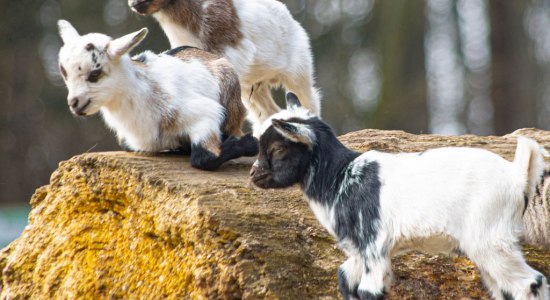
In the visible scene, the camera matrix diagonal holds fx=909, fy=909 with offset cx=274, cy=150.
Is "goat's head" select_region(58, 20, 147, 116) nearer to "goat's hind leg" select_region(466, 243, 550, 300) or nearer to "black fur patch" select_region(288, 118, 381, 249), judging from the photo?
"black fur patch" select_region(288, 118, 381, 249)

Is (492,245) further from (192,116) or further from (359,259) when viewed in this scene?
(192,116)

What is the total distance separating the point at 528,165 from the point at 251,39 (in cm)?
416

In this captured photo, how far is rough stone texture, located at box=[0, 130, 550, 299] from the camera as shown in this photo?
5.52 m

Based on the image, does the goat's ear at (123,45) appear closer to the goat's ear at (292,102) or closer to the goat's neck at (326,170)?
the goat's ear at (292,102)

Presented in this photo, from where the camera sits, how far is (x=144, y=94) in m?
6.56

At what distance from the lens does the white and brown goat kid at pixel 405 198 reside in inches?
187

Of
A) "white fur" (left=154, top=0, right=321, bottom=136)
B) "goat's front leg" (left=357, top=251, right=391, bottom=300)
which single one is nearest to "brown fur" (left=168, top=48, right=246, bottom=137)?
"white fur" (left=154, top=0, right=321, bottom=136)

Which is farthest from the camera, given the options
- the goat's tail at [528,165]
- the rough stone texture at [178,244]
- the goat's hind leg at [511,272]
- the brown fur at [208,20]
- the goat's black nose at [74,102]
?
the brown fur at [208,20]

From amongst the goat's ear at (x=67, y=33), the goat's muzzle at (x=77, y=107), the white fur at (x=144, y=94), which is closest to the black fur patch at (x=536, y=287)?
the white fur at (x=144, y=94)

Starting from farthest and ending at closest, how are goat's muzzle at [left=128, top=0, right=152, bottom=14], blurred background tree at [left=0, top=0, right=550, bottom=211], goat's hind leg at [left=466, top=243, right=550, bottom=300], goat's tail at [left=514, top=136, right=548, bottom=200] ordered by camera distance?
blurred background tree at [left=0, top=0, right=550, bottom=211], goat's muzzle at [left=128, top=0, right=152, bottom=14], goat's tail at [left=514, top=136, right=548, bottom=200], goat's hind leg at [left=466, top=243, right=550, bottom=300]

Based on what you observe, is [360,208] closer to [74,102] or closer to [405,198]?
[405,198]

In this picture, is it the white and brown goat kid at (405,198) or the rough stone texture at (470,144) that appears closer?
the white and brown goat kid at (405,198)

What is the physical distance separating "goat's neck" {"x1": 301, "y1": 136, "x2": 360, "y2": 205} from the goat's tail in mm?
969

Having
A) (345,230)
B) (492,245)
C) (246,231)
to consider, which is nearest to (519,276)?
(492,245)
